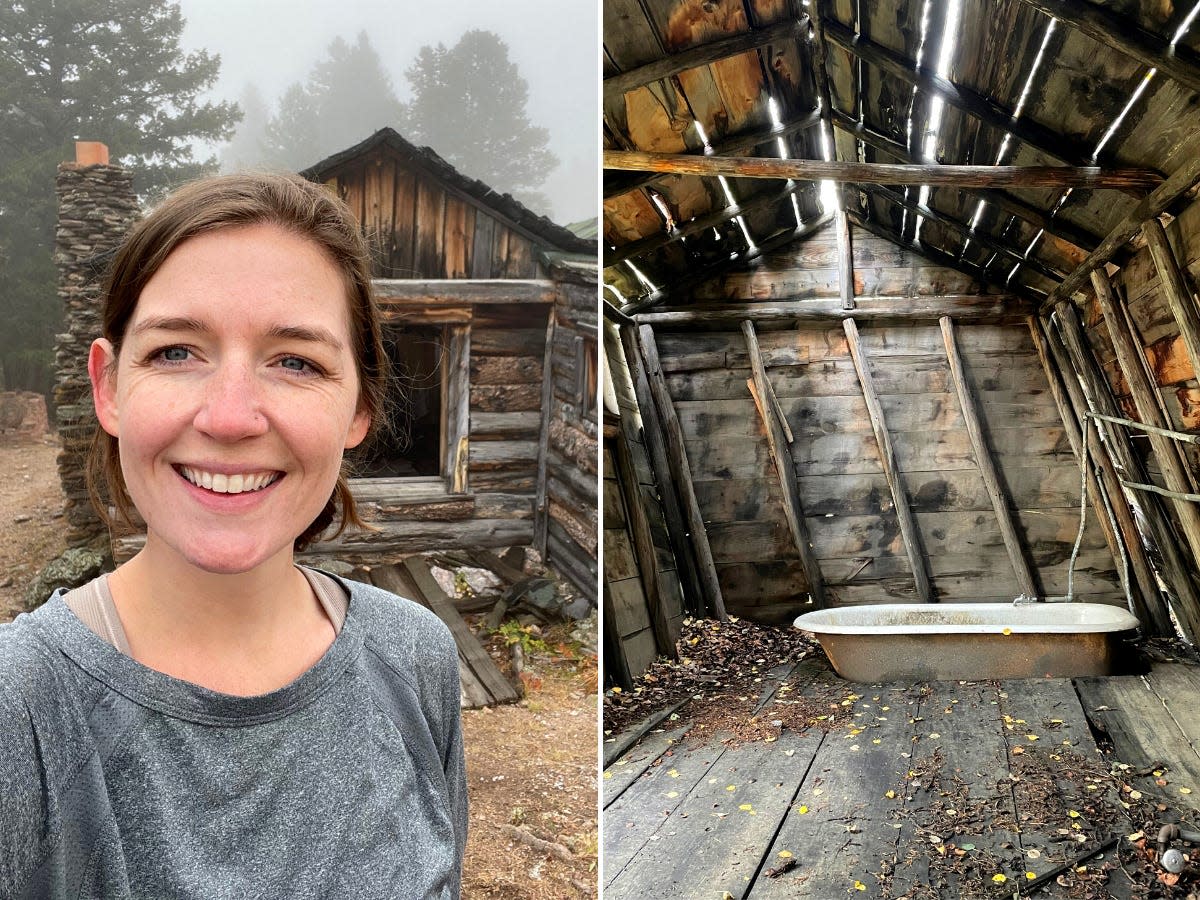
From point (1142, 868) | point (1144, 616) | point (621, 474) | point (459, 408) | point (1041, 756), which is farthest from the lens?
point (1144, 616)

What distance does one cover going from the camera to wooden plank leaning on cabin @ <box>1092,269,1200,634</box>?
2061mm

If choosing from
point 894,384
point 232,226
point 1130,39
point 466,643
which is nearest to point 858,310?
point 894,384

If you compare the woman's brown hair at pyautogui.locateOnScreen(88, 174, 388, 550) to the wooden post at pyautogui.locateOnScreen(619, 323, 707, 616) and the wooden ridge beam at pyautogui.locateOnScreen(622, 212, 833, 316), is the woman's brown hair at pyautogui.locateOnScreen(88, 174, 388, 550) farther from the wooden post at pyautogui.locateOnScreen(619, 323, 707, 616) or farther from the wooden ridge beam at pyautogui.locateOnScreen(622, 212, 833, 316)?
the wooden ridge beam at pyautogui.locateOnScreen(622, 212, 833, 316)

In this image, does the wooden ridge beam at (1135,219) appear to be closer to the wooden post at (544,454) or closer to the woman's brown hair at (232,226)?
the wooden post at (544,454)

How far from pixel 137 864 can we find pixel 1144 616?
3193 mm

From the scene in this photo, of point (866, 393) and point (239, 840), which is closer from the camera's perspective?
point (239, 840)

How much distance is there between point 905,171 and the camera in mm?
1694

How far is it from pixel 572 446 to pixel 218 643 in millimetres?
1710

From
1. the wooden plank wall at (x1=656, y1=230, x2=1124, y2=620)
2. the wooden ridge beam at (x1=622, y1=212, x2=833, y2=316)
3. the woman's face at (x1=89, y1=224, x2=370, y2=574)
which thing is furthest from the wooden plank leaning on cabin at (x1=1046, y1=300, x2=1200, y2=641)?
the woman's face at (x1=89, y1=224, x2=370, y2=574)

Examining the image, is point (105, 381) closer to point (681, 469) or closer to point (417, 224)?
point (417, 224)

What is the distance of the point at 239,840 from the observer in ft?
1.89

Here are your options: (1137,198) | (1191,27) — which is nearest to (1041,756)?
(1137,198)

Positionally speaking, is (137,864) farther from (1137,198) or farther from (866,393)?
(866,393)

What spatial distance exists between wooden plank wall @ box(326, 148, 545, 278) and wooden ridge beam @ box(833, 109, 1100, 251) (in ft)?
3.28
